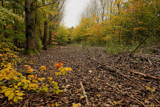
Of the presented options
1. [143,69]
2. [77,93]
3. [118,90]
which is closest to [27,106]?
[77,93]

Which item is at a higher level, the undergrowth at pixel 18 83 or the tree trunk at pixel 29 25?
the tree trunk at pixel 29 25

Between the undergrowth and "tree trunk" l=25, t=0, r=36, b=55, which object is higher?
"tree trunk" l=25, t=0, r=36, b=55

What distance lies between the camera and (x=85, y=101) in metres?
1.71

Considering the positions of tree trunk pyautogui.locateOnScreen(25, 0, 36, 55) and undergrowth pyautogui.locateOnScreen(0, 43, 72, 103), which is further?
tree trunk pyautogui.locateOnScreen(25, 0, 36, 55)

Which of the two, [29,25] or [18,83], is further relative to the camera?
[29,25]

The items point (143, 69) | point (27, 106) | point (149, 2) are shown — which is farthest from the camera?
point (149, 2)

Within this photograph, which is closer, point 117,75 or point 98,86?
point 98,86

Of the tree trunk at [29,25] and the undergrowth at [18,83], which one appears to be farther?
the tree trunk at [29,25]

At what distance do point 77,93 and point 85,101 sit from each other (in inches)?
12.2

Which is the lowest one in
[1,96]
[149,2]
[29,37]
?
[1,96]

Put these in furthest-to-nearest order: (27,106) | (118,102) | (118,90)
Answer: (118,90) < (118,102) < (27,106)

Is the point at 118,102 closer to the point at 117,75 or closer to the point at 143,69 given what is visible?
the point at 117,75

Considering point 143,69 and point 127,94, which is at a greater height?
point 143,69

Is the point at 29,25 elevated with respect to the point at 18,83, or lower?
elevated
